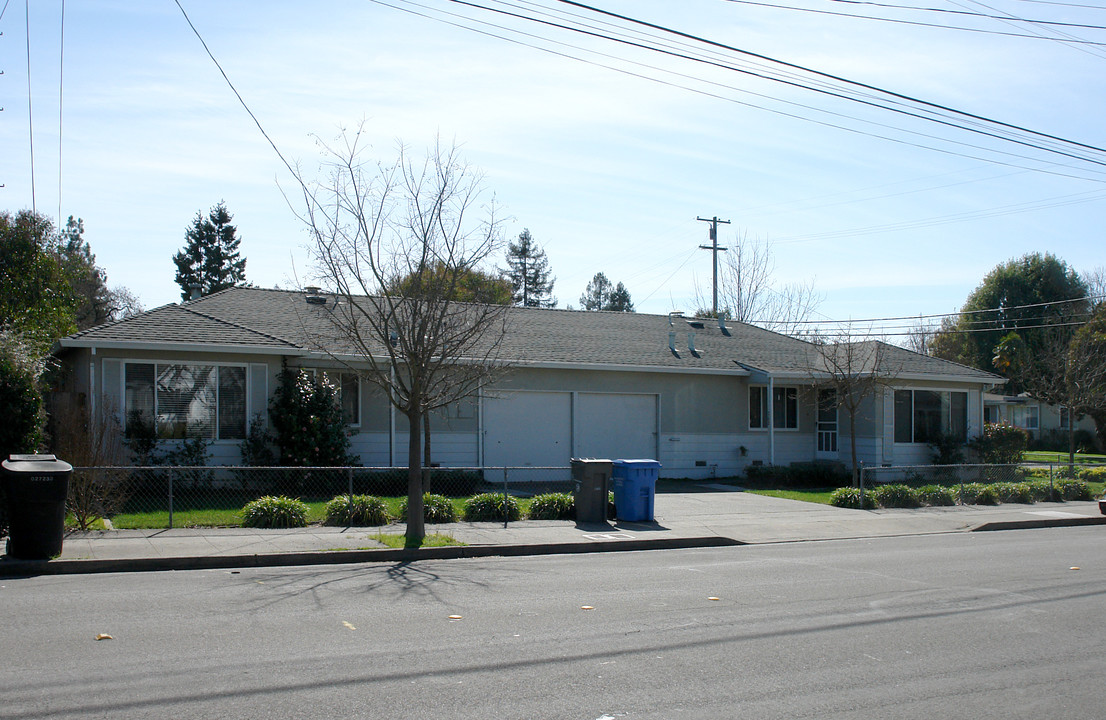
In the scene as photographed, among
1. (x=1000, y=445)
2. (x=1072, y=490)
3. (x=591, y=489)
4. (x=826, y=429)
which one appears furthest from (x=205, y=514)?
(x=1000, y=445)

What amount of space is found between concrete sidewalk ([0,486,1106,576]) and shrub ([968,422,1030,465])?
22.3 ft

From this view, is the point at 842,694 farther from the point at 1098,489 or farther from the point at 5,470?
the point at 1098,489

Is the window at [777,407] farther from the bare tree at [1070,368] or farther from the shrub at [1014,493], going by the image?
the bare tree at [1070,368]

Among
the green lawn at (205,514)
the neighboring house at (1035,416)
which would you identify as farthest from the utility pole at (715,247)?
the green lawn at (205,514)

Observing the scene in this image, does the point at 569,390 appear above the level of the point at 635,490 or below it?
above

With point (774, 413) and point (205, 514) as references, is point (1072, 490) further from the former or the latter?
point (205, 514)

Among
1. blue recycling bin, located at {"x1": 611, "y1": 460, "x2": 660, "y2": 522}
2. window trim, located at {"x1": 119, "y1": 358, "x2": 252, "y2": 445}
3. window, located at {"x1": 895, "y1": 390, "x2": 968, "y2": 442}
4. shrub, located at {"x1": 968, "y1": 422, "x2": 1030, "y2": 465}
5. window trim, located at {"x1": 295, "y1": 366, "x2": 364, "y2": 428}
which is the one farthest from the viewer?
shrub, located at {"x1": 968, "y1": 422, "x2": 1030, "y2": 465}

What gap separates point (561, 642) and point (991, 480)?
19021 mm

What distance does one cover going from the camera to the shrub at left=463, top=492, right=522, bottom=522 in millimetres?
14938

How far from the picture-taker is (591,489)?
49.0ft

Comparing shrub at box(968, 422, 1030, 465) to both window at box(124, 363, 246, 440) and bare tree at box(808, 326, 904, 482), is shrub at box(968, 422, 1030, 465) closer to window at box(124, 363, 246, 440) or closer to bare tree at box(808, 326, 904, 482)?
bare tree at box(808, 326, 904, 482)

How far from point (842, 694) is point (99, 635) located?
5636 mm

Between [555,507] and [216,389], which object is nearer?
[555,507]

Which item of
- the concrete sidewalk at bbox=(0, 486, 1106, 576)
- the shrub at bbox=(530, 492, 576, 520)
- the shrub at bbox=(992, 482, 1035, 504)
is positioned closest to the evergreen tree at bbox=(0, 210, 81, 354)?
the concrete sidewalk at bbox=(0, 486, 1106, 576)
